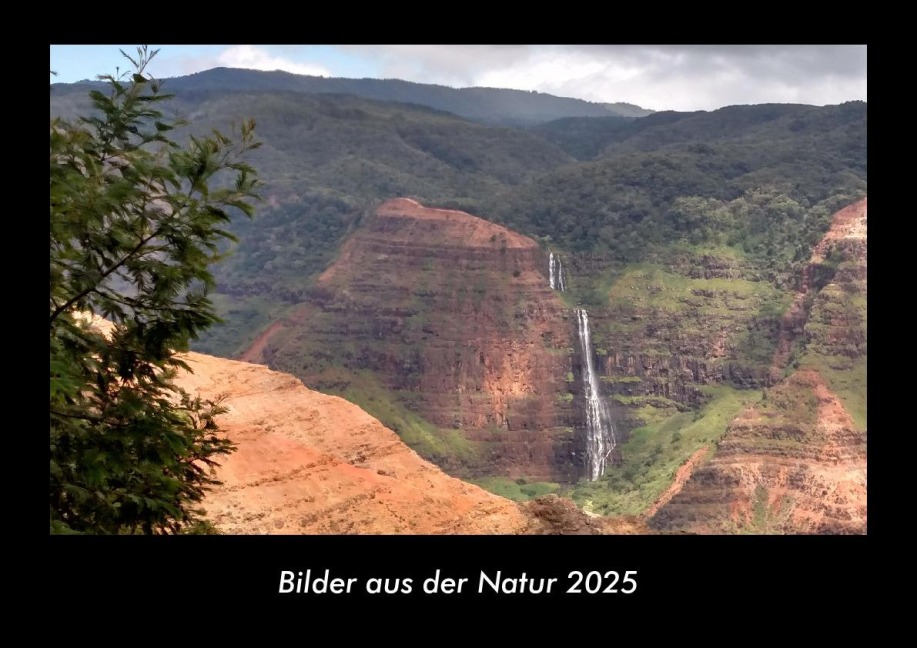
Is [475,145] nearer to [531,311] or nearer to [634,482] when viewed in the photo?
[531,311]

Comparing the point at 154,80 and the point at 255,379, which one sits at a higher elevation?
the point at 154,80

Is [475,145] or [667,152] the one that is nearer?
[667,152]

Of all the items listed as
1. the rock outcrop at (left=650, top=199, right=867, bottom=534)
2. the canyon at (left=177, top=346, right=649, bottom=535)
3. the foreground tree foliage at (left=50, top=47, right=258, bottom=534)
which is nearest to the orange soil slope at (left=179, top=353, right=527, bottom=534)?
the canyon at (left=177, top=346, right=649, bottom=535)

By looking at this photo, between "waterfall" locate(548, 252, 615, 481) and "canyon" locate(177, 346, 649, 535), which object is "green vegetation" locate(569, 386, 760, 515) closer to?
"waterfall" locate(548, 252, 615, 481)

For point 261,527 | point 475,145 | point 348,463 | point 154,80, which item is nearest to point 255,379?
point 348,463

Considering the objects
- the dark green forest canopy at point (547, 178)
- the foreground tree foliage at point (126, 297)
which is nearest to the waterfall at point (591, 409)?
the dark green forest canopy at point (547, 178)

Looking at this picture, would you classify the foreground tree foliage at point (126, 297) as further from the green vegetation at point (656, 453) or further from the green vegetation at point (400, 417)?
the green vegetation at point (400, 417)

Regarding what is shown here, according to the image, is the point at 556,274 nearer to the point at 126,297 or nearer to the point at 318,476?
the point at 318,476
